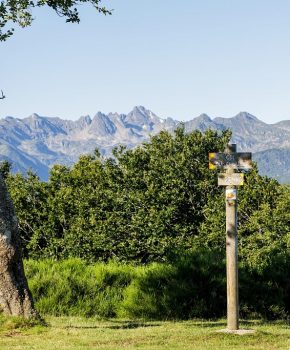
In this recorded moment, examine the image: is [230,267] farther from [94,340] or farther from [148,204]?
[148,204]

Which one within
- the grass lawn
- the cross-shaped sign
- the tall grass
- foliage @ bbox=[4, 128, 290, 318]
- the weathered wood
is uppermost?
foliage @ bbox=[4, 128, 290, 318]

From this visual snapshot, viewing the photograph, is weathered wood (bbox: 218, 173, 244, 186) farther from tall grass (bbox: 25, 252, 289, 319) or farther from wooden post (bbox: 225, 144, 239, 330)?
tall grass (bbox: 25, 252, 289, 319)

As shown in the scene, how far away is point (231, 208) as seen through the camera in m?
12.9

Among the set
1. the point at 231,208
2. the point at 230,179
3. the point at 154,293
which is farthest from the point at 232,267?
the point at 154,293

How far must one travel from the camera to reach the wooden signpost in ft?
41.7

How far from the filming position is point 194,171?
60875 mm

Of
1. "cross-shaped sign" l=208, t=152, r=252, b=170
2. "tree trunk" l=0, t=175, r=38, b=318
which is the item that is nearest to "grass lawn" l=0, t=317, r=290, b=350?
"tree trunk" l=0, t=175, r=38, b=318

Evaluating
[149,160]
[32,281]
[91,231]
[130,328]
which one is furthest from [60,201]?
[130,328]

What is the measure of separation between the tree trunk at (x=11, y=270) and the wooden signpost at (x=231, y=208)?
4.41 meters

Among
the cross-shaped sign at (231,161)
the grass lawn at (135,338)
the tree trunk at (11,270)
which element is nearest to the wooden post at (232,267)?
the grass lawn at (135,338)

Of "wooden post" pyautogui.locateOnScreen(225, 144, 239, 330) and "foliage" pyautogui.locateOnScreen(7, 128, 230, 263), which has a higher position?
"foliage" pyautogui.locateOnScreen(7, 128, 230, 263)

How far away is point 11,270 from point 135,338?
3190 millimetres

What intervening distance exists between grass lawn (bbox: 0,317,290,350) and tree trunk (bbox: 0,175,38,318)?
0.47 meters

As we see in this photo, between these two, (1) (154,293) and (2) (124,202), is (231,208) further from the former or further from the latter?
(2) (124,202)
